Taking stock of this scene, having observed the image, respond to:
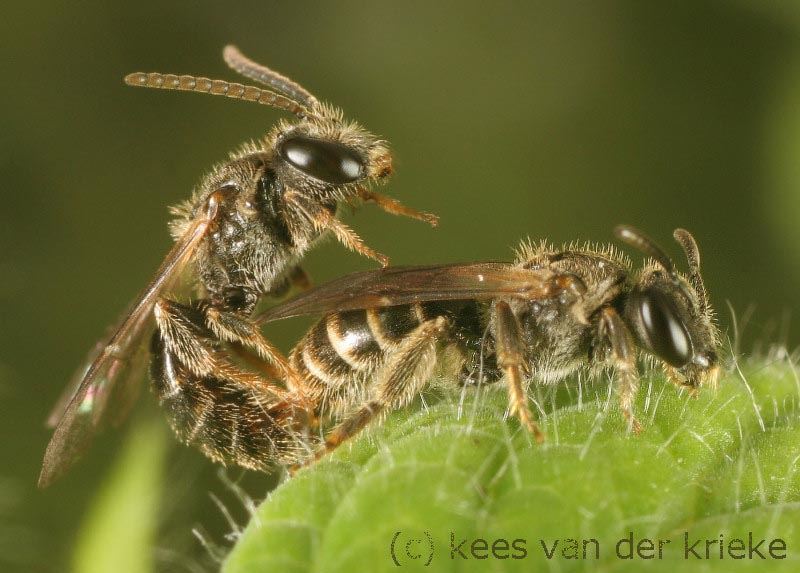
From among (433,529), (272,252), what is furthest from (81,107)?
(433,529)

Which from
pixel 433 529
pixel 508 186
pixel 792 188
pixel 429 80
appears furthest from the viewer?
pixel 429 80

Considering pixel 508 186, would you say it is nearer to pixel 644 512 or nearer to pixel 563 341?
pixel 563 341

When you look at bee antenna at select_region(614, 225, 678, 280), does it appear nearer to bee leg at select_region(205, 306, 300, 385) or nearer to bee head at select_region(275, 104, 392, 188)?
bee head at select_region(275, 104, 392, 188)

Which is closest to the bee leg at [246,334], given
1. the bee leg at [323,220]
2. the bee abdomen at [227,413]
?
the bee abdomen at [227,413]

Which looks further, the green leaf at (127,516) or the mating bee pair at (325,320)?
the green leaf at (127,516)

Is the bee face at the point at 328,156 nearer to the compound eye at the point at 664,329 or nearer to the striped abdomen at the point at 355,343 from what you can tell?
the striped abdomen at the point at 355,343

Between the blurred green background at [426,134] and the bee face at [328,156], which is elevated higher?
the blurred green background at [426,134]

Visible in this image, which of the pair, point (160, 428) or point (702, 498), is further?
point (160, 428)
